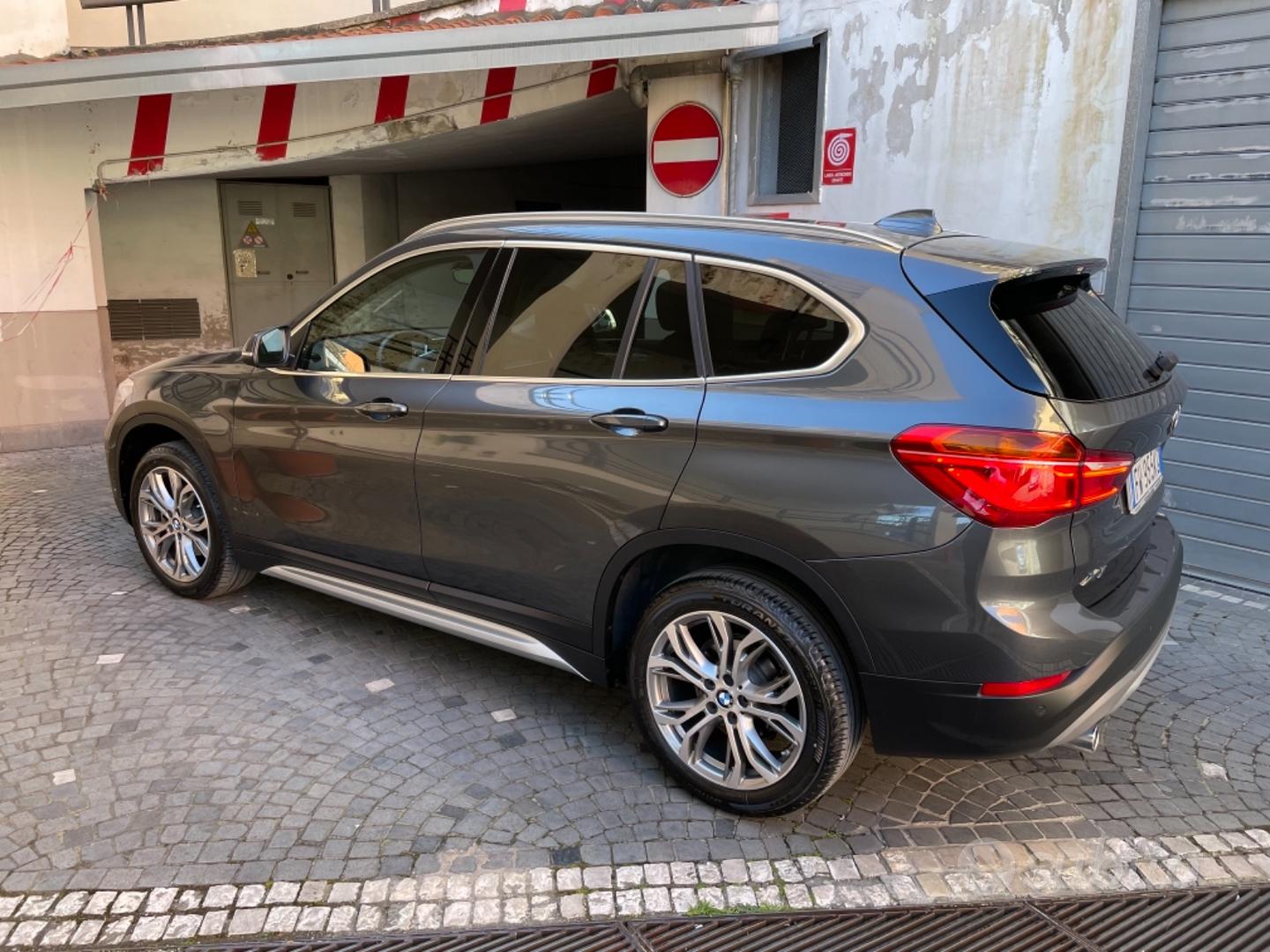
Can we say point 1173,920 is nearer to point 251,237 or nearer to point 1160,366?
point 1160,366

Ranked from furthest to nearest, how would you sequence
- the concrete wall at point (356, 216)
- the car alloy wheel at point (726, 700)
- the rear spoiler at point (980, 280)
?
the concrete wall at point (356, 216), the car alloy wheel at point (726, 700), the rear spoiler at point (980, 280)

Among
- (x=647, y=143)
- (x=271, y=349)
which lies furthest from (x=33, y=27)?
(x=271, y=349)

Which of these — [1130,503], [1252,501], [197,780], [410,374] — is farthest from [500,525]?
[1252,501]

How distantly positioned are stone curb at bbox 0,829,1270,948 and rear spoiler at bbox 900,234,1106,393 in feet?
4.96

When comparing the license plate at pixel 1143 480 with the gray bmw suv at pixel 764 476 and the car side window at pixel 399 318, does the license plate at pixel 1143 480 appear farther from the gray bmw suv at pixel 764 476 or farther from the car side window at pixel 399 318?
the car side window at pixel 399 318

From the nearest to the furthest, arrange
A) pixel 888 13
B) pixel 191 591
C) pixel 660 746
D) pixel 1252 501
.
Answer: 1. pixel 660 746
2. pixel 191 591
3. pixel 1252 501
4. pixel 888 13

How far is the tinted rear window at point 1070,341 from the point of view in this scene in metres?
2.76

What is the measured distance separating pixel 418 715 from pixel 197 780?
2.68ft

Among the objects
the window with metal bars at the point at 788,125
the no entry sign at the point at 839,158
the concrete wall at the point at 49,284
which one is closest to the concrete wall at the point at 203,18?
the concrete wall at the point at 49,284

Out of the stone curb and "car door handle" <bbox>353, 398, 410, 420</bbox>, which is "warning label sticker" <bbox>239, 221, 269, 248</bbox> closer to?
"car door handle" <bbox>353, 398, 410, 420</bbox>

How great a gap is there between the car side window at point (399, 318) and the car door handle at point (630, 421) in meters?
0.87

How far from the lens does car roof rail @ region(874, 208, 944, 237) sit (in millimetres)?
3203

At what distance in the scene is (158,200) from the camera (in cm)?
963

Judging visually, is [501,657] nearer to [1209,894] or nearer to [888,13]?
[1209,894]
